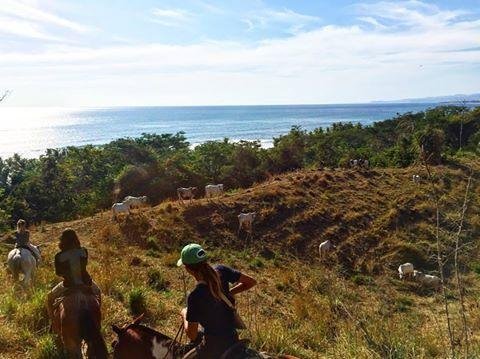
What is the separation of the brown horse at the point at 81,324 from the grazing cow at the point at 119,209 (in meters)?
13.2

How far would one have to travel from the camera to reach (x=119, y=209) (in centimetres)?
1812

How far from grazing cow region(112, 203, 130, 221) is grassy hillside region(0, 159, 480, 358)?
Answer: 12.3 inches

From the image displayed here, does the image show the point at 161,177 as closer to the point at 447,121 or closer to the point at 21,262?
the point at 21,262

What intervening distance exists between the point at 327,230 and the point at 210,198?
5.19 meters

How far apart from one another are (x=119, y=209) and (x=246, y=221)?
497 cm

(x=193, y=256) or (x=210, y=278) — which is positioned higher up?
(x=193, y=256)

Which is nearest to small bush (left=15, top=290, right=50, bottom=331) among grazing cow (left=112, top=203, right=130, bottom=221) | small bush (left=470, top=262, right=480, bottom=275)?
grazing cow (left=112, top=203, right=130, bottom=221)

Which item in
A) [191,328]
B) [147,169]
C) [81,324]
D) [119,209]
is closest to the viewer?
[191,328]

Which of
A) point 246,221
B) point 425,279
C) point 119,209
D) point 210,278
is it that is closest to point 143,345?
point 210,278

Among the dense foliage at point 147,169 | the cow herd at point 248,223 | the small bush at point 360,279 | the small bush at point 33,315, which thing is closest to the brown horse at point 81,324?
the small bush at point 33,315

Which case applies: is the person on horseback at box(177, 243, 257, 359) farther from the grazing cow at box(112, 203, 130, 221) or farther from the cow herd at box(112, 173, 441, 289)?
the grazing cow at box(112, 203, 130, 221)

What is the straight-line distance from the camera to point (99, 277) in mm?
8250

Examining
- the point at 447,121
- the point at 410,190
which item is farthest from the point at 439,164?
the point at 447,121

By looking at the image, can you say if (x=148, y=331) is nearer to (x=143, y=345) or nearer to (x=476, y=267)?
(x=143, y=345)
